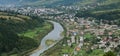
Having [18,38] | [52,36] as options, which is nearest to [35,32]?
[52,36]

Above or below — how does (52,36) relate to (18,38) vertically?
below

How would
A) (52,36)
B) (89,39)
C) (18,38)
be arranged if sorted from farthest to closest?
(52,36) < (89,39) < (18,38)

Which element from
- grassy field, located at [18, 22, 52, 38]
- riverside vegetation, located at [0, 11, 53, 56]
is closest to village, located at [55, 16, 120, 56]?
grassy field, located at [18, 22, 52, 38]

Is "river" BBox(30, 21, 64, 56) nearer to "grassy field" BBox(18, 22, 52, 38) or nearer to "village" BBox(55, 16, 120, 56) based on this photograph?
"grassy field" BBox(18, 22, 52, 38)

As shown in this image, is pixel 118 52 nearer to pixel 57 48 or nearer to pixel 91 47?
pixel 91 47

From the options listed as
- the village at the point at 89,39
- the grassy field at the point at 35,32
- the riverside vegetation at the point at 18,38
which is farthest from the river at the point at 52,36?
the village at the point at 89,39

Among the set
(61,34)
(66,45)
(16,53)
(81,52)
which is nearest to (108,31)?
(61,34)

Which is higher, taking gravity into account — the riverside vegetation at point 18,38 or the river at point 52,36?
the riverside vegetation at point 18,38

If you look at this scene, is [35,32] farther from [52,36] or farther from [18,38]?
[18,38]

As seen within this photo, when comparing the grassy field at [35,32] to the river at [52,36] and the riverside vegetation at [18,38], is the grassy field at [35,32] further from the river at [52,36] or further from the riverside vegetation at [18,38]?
the river at [52,36]

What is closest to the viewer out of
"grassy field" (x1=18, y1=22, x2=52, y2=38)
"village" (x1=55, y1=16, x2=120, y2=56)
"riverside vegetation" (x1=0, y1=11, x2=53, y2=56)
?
"village" (x1=55, y1=16, x2=120, y2=56)

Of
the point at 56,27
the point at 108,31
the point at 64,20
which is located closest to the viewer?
the point at 108,31
